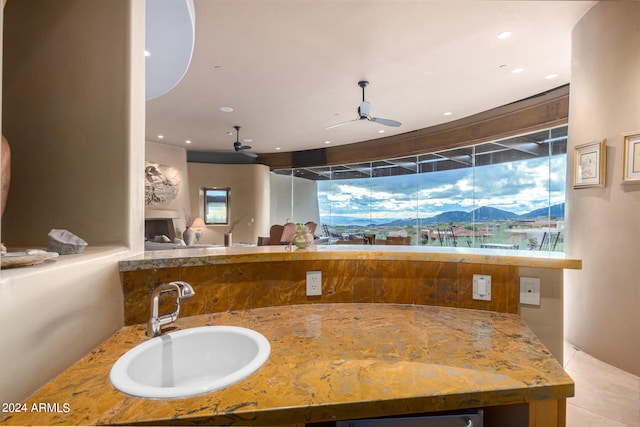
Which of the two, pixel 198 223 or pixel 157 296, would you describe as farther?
pixel 198 223

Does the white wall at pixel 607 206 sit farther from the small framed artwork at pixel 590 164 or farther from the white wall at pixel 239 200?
the white wall at pixel 239 200

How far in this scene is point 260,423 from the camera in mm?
616

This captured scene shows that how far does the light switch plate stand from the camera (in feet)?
3.88

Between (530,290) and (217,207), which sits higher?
(217,207)

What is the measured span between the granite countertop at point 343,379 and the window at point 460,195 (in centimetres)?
411

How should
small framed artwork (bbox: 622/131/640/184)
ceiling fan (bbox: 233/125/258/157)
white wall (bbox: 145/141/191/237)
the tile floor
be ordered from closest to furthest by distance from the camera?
the tile floor < small framed artwork (bbox: 622/131/640/184) < ceiling fan (bbox: 233/125/258/157) < white wall (bbox: 145/141/191/237)

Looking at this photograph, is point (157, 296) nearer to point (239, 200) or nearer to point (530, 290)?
point (530, 290)

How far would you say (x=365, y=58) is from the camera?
3.12 metres

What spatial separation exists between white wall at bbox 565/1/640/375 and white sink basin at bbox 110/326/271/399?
2.71 m

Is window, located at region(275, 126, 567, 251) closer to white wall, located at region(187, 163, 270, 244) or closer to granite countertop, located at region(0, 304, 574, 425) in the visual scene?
white wall, located at region(187, 163, 270, 244)

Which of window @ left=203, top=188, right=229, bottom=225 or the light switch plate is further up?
window @ left=203, top=188, right=229, bottom=225

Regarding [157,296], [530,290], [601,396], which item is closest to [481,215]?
[601,396]

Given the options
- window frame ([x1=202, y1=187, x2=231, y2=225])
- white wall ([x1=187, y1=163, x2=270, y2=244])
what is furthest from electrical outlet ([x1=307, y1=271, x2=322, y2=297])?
window frame ([x1=202, y1=187, x2=231, y2=225])

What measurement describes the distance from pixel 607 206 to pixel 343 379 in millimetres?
2727
